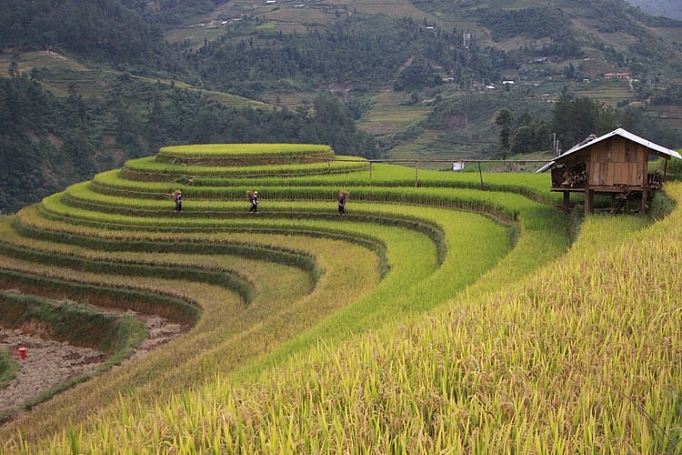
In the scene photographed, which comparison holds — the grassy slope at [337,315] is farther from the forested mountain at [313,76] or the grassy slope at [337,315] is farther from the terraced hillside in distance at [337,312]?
the forested mountain at [313,76]

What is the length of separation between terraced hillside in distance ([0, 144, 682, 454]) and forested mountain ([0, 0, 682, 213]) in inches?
896

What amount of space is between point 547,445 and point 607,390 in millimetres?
673

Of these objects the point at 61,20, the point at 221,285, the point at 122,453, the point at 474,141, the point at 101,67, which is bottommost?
the point at 221,285

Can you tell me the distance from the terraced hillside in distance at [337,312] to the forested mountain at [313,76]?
22751mm

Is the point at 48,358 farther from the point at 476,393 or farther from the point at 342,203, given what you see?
the point at 476,393

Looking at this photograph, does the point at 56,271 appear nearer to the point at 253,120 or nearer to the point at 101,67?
the point at 253,120

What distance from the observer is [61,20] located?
79.8 m

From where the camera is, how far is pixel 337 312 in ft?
29.4

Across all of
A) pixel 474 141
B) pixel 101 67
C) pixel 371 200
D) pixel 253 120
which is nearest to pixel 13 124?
Answer: pixel 253 120

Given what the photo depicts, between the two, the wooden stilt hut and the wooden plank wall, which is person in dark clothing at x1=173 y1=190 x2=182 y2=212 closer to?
the wooden stilt hut

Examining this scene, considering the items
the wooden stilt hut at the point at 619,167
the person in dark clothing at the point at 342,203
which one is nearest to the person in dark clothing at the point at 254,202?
the person in dark clothing at the point at 342,203

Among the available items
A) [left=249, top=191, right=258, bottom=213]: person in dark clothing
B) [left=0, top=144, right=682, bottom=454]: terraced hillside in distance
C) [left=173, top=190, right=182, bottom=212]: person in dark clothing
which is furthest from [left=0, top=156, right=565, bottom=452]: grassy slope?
[left=173, top=190, right=182, bottom=212]: person in dark clothing

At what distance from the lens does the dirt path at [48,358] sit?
11.6m

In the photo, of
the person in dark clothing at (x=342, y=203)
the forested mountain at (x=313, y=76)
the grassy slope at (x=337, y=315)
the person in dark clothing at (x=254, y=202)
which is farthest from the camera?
the forested mountain at (x=313, y=76)
